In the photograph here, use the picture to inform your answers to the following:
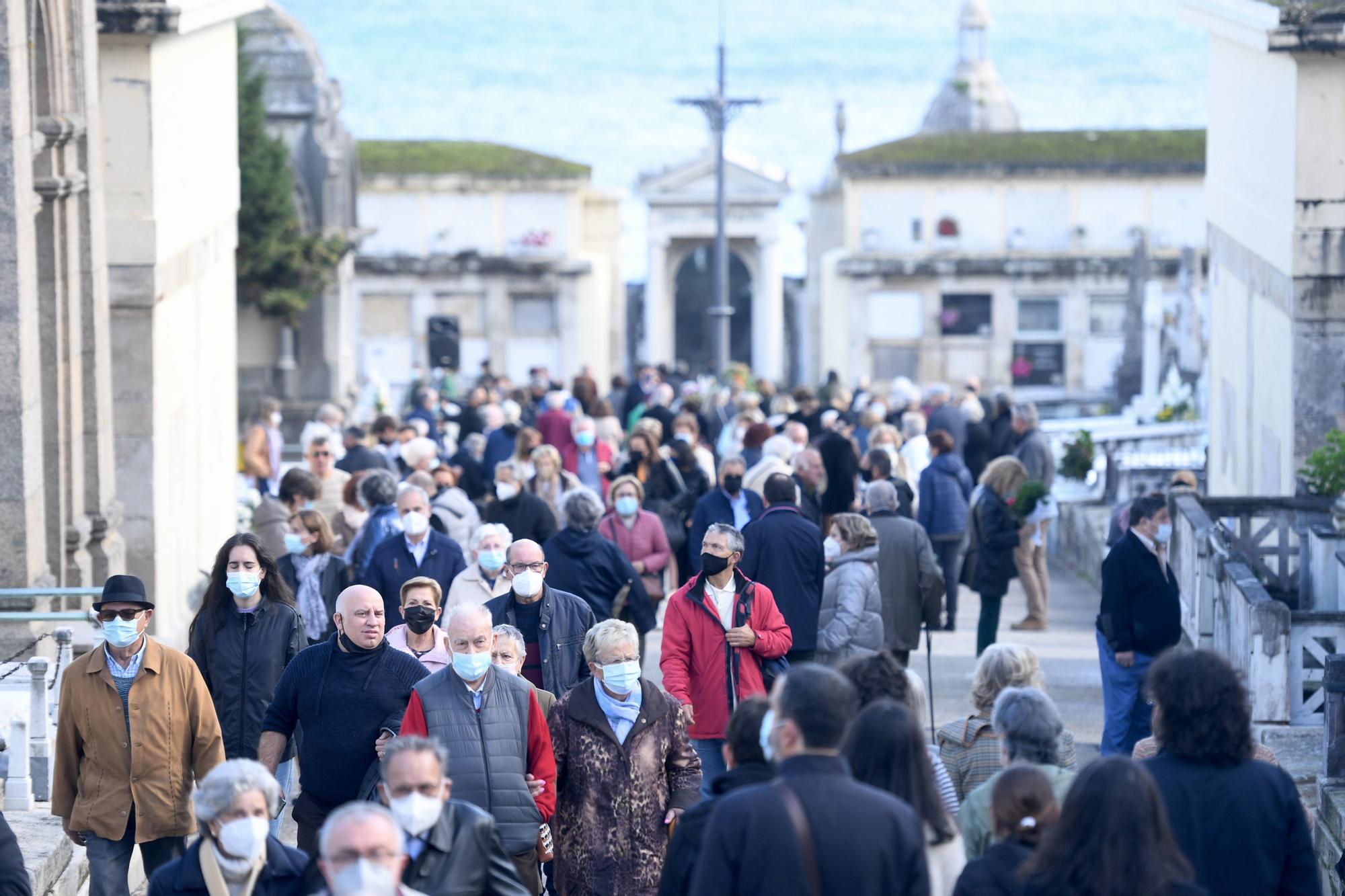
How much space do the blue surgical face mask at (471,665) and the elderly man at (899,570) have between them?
16.2ft

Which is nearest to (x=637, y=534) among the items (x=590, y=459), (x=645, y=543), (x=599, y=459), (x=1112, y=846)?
(x=645, y=543)

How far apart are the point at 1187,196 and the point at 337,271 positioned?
20.1 metres

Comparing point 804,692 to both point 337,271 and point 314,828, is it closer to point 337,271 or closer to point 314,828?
point 314,828

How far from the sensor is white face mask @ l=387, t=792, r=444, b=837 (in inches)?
248

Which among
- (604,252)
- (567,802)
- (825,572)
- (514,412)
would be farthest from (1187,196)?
(567,802)

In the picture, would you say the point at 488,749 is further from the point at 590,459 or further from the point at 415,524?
the point at 590,459

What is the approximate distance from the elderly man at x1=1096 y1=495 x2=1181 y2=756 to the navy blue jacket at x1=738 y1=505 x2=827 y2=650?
1601 mm

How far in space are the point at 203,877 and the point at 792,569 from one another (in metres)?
5.37

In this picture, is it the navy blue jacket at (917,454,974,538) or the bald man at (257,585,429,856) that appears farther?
the navy blue jacket at (917,454,974,538)

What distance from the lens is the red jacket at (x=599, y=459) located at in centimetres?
1755

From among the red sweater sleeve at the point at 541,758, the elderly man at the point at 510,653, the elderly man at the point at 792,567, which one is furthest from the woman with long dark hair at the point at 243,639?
the elderly man at the point at 792,567

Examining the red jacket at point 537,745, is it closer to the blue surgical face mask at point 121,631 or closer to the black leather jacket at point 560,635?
the blue surgical face mask at point 121,631

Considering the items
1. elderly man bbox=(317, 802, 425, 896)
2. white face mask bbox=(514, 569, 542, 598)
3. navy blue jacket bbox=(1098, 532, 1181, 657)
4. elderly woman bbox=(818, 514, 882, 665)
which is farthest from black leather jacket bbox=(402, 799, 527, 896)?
navy blue jacket bbox=(1098, 532, 1181, 657)

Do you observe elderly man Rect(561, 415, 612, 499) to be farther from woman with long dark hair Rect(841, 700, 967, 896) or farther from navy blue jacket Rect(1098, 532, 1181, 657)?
woman with long dark hair Rect(841, 700, 967, 896)
